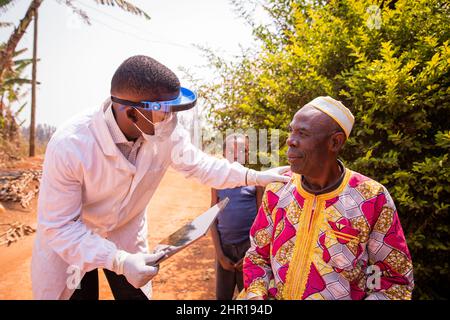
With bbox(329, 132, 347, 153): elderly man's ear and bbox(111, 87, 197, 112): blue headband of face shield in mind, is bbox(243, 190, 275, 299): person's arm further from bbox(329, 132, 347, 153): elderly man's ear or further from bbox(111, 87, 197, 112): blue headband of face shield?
bbox(111, 87, 197, 112): blue headband of face shield

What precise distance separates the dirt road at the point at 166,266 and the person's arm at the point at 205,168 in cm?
244

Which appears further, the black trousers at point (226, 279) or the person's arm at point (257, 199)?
the black trousers at point (226, 279)

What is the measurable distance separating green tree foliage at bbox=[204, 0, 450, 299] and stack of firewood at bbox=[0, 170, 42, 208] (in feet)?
26.2

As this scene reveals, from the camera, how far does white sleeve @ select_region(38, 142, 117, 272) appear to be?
2227 millimetres

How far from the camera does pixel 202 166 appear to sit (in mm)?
3002

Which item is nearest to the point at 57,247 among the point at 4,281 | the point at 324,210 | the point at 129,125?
the point at 129,125

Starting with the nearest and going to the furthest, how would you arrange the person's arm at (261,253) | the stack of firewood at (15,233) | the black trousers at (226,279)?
the person's arm at (261,253) → the black trousers at (226,279) → the stack of firewood at (15,233)

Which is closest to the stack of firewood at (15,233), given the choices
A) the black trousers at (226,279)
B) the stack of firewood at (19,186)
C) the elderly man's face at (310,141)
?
the stack of firewood at (19,186)

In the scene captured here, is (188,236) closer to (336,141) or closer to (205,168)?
(205,168)

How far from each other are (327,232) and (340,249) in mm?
103

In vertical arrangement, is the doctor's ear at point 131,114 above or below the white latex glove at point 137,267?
above

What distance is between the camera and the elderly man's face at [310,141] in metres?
1.89

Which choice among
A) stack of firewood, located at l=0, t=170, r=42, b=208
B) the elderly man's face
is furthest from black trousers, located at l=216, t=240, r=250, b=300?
stack of firewood, located at l=0, t=170, r=42, b=208

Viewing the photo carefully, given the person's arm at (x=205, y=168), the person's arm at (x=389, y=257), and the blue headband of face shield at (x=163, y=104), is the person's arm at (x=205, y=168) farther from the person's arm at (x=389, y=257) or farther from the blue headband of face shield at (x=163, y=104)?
the person's arm at (x=389, y=257)
